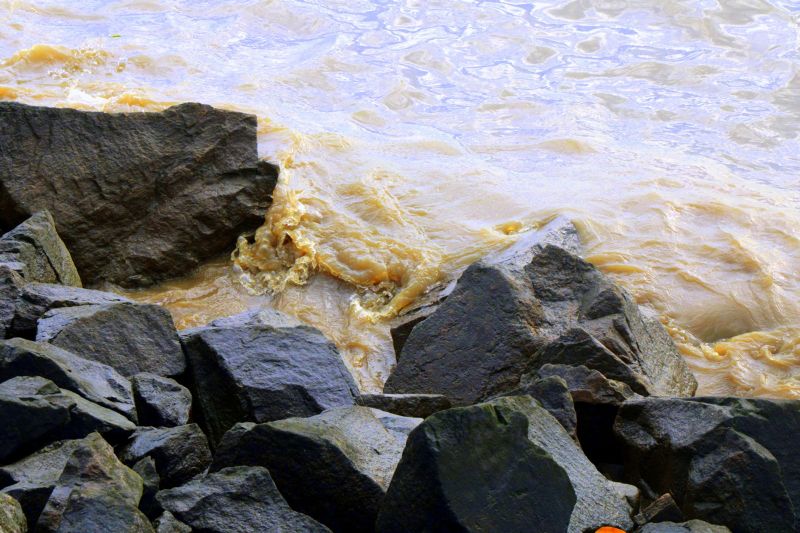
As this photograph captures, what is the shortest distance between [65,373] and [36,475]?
22.6 inches

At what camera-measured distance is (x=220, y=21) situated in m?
12.5

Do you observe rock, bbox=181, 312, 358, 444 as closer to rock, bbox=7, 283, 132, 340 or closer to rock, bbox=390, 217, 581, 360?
rock, bbox=7, 283, 132, 340

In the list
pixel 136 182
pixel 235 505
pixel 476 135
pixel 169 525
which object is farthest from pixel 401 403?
pixel 476 135

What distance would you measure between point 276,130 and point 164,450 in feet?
19.1

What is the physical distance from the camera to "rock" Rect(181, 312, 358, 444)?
3967 mm

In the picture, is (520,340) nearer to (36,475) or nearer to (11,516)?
(36,475)

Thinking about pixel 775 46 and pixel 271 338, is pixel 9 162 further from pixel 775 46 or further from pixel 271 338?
pixel 775 46

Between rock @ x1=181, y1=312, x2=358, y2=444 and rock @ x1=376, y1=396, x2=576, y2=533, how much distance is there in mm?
1132

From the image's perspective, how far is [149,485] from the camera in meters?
3.02

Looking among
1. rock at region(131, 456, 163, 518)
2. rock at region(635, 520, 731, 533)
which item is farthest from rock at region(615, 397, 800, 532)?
rock at region(131, 456, 163, 518)

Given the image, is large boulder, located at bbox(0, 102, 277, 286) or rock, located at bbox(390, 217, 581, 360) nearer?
rock, located at bbox(390, 217, 581, 360)

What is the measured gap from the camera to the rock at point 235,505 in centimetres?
291

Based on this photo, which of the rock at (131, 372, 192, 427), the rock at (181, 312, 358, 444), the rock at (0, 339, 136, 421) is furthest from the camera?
the rock at (181, 312, 358, 444)

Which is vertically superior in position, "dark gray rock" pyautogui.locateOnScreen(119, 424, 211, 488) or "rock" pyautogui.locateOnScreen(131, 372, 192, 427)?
"dark gray rock" pyautogui.locateOnScreen(119, 424, 211, 488)
